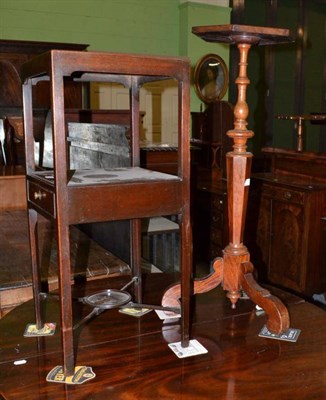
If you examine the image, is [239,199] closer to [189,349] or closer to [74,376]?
[189,349]

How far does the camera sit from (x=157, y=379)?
107cm

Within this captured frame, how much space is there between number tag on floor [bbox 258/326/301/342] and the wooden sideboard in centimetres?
222

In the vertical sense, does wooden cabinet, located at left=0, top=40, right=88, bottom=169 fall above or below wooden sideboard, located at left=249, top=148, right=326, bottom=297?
above

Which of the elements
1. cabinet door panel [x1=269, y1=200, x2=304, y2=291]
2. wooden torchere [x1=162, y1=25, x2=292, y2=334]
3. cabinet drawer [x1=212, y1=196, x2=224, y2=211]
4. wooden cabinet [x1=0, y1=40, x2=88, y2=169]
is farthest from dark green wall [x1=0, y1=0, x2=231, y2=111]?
wooden torchere [x1=162, y1=25, x2=292, y2=334]

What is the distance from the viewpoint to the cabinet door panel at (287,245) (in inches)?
138

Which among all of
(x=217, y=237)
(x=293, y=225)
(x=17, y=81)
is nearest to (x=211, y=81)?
(x=17, y=81)

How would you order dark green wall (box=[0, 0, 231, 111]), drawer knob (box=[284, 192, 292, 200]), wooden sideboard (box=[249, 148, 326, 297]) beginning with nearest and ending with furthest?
wooden sideboard (box=[249, 148, 326, 297]) < drawer knob (box=[284, 192, 292, 200]) < dark green wall (box=[0, 0, 231, 111])

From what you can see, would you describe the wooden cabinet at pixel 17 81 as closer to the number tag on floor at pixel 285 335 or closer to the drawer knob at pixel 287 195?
the drawer knob at pixel 287 195

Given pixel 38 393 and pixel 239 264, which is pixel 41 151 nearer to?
pixel 239 264

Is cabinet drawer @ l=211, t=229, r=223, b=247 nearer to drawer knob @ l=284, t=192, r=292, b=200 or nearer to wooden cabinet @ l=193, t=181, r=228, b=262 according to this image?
wooden cabinet @ l=193, t=181, r=228, b=262

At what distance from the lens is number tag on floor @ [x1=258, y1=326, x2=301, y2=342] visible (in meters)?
1.27

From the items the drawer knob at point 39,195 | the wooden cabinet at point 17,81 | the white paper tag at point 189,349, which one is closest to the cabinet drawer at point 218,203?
the wooden cabinet at point 17,81

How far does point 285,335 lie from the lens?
50.6 inches

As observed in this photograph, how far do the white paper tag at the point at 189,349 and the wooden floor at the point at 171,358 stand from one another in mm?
17
